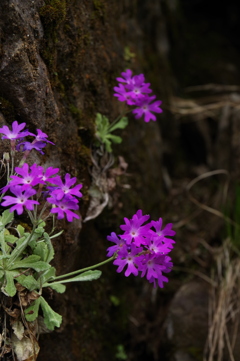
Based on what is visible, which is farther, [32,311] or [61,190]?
[32,311]

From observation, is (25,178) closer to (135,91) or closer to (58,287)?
(58,287)

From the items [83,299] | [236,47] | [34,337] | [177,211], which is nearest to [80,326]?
[83,299]

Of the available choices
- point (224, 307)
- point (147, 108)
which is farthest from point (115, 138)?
point (224, 307)

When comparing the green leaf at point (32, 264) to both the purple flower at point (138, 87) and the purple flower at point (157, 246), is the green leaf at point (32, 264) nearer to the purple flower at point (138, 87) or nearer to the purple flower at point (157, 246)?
the purple flower at point (157, 246)

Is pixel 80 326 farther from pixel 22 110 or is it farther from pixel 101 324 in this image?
pixel 22 110

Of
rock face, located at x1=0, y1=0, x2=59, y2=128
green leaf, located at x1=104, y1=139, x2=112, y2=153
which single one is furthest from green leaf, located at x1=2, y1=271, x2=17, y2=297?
green leaf, located at x1=104, y1=139, x2=112, y2=153

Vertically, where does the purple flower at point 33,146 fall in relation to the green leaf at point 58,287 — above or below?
above

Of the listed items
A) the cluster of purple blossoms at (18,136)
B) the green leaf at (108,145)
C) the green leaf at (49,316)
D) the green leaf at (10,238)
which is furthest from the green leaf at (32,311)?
the green leaf at (108,145)
